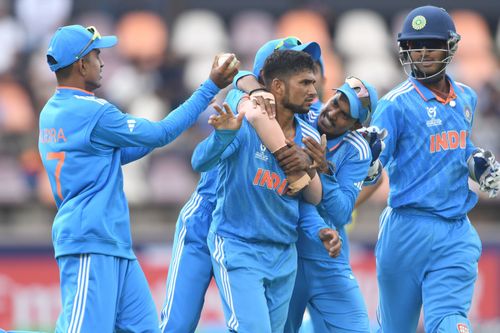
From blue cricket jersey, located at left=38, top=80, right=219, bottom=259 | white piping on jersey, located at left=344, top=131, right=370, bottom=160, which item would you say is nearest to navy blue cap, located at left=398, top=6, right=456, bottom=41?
white piping on jersey, located at left=344, top=131, right=370, bottom=160

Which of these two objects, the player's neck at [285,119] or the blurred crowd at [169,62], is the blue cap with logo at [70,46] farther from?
the blurred crowd at [169,62]

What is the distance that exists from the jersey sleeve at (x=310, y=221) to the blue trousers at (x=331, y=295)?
0.23 m

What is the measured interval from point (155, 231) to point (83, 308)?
5623 millimetres

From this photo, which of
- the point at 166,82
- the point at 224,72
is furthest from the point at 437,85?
the point at 166,82

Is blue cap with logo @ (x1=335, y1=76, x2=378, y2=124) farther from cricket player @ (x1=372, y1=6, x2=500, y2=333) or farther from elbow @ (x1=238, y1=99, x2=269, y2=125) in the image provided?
elbow @ (x1=238, y1=99, x2=269, y2=125)

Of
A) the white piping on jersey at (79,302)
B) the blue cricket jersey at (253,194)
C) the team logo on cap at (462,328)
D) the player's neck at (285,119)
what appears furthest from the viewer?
the team logo on cap at (462,328)

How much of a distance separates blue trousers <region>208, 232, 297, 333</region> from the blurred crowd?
6176 mm

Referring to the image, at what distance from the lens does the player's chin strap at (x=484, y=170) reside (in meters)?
7.88

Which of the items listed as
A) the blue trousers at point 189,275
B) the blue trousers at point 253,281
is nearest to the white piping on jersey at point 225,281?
the blue trousers at point 253,281

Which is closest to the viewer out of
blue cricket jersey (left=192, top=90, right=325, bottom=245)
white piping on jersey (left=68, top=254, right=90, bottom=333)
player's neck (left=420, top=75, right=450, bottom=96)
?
white piping on jersey (left=68, top=254, right=90, bottom=333)

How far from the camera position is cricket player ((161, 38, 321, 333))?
7.91m

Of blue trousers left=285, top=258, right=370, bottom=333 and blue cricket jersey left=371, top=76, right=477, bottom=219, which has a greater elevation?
blue cricket jersey left=371, top=76, right=477, bottom=219

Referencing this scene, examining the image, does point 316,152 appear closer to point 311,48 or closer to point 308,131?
point 308,131

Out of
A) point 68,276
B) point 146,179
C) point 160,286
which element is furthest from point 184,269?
point 146,179
